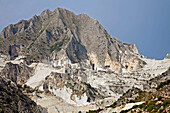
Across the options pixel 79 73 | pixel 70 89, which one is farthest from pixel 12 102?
pixel 79 73

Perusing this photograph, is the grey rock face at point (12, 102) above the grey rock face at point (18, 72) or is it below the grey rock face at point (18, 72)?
below

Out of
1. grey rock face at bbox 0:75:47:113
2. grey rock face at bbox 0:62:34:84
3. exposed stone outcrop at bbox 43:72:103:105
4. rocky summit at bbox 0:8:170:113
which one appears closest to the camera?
grey rock face at bbox 0:75:47:113

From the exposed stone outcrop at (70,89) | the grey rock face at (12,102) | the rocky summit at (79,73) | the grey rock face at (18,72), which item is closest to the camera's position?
the grey rock face at (12,102)

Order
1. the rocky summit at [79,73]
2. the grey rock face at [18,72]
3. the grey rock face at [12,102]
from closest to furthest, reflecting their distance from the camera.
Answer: the grey rock face at [12,102]
the rocky summit at [79,73]
the grey rock face at [18,72]

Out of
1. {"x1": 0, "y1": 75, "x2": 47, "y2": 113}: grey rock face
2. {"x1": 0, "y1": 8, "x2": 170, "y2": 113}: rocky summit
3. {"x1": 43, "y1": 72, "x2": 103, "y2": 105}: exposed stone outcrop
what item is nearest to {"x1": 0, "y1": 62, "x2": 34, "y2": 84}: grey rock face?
{"x1": 0, "y1": 8, "x2": 170, "y2": 113}: rocky summit

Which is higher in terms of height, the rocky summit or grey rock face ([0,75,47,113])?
the rocky summit

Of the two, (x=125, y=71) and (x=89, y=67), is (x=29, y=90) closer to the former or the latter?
(x=89, y=67)

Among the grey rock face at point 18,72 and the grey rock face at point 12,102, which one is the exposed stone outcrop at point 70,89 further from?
the grey rock face at point 12,102

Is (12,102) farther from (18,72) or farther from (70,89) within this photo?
(18,72)

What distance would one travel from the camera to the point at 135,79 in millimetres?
148250

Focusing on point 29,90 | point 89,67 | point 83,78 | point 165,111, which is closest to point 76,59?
point 89,67

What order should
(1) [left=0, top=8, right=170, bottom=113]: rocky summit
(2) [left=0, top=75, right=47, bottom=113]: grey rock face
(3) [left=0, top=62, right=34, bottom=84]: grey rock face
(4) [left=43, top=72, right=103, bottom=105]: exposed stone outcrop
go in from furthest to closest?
1. (3) [left=0, top=62, right=34, bottom=84]: grey rock face
2. (4) [left=43, top=72, right=103, bottom=105]: exposed stone outcrop
3. (1) [left=0, top=8, right=170, bottom=113]: rocky summit
4. (2) [left=0, top=75, right=47, bottom=113]: grey rock face

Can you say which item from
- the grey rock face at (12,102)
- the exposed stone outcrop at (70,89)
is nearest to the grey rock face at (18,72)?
the exposed stone outcrop at (70,89)

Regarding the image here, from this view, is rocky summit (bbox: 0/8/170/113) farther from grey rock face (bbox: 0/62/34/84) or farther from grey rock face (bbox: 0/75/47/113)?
grey rock face (bbox: 0/75/47/113)
